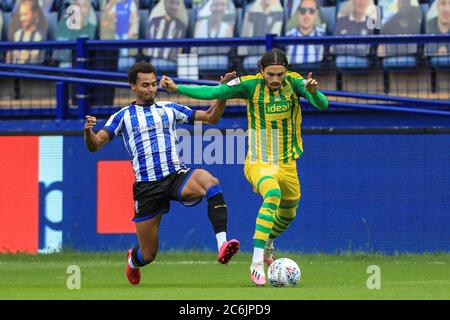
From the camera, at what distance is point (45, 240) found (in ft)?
52.2

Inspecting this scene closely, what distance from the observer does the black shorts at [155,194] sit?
36.7 feet

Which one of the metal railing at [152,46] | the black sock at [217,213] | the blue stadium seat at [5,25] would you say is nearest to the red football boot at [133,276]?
the black sock at [217,213]

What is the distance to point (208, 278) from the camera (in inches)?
484

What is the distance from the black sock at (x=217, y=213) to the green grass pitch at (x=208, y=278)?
1.69ft

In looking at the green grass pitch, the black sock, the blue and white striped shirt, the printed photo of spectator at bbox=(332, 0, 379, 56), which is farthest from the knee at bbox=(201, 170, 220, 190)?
the printed photo of spectator at bbox=(332, 0, 379, 56)

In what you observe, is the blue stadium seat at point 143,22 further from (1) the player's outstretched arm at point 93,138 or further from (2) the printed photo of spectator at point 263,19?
(1) the player's outstretched arm at point 93,138

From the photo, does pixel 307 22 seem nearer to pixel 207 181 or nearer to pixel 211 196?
pixel 207 181

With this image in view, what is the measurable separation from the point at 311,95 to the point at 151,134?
1441 millimetres

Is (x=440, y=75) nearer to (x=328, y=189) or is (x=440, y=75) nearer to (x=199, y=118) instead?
(x=328, y=189)

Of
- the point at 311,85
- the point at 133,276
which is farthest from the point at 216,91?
the point at 133,276

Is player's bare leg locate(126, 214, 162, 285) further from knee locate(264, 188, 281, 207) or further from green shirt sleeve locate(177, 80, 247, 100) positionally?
green shirt sleeve locate(177, 80, 247, 100)

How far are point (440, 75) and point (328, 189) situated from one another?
6.57 ft

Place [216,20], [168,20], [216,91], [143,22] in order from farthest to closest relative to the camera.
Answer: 1. [143,22]
2. [168,20]
3. [216,20]
4. [216,91]
